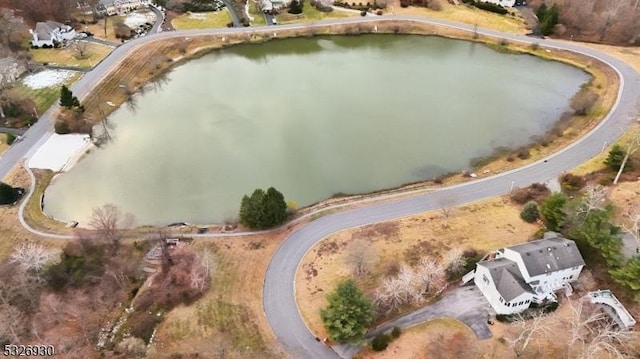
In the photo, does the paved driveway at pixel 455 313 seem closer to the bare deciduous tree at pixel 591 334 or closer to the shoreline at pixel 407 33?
the bare deciduous tree at pixel 591 334

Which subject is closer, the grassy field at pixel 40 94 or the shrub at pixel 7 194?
the shrub at pixel 7 194

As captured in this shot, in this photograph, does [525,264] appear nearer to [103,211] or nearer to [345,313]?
[345,313]

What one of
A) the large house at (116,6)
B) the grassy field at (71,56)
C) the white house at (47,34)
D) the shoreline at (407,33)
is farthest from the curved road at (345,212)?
the large house at (116,6)

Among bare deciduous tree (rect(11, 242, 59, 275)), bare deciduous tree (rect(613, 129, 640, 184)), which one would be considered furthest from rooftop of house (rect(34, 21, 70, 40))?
bare deciduous tree (rect(613, 129, 640, 184))

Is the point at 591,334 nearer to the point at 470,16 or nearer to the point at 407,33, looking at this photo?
the point at 407,33

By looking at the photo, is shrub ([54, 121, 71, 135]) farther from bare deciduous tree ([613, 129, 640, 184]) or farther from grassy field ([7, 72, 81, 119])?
bare deciduous tree ([613, 129, 640, 184])

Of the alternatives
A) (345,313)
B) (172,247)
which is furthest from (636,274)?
(172,247)

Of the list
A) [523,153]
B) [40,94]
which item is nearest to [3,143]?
[40,94]
